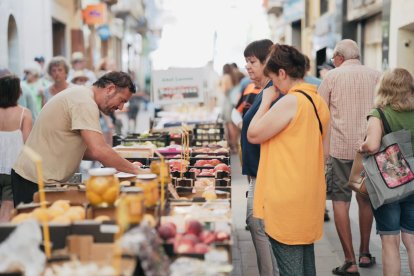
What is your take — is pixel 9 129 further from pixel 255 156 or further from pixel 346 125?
pixel 346 125

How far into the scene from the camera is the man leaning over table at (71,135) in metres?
4.98

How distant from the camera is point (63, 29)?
22.2 meters

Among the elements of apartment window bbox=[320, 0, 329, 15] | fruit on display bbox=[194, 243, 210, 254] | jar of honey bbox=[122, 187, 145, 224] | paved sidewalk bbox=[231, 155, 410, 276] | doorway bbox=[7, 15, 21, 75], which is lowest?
paved sidewalk bbox=[231, 155, 410, 276]

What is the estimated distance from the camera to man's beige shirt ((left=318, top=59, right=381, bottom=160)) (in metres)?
6.57

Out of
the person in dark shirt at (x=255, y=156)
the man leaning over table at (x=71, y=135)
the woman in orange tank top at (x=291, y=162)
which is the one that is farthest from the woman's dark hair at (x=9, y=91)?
the woman in orange tank top at (x=291, y=162)

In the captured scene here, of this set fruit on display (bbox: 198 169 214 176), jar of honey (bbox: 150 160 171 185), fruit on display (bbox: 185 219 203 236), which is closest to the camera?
fruit on display (bbox: 185 219 203 236)

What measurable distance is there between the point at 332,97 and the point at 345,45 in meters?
0.56

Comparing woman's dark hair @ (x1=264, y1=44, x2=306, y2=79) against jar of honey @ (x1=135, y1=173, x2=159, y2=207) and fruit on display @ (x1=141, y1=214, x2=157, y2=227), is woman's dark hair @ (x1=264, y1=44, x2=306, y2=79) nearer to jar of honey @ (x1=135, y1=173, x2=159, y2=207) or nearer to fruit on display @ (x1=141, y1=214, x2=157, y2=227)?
jar of honey @ (x1=135, y1=173, x2=159, y2=207)

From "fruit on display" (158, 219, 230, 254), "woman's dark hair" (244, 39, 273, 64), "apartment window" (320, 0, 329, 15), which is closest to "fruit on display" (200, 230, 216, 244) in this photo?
"fruit on display" (158, 219, 230, 254)

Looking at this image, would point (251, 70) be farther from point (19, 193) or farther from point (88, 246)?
point (88, 246)

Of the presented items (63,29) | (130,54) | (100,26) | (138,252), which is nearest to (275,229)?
(138,252)

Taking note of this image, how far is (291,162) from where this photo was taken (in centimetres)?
428

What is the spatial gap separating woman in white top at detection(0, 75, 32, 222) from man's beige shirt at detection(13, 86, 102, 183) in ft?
5.68

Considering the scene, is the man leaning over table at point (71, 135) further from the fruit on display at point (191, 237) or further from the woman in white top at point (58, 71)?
the woman in white top at point (58, 71)
